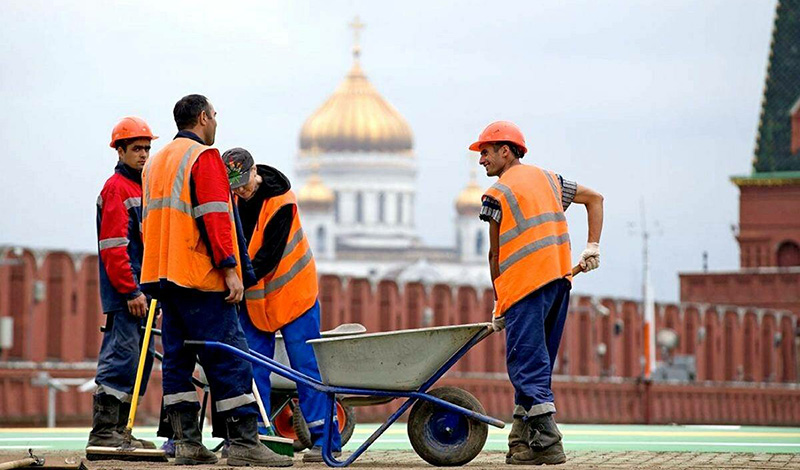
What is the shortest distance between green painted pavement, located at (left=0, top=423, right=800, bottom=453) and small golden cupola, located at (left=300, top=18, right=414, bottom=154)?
15732 centimetres

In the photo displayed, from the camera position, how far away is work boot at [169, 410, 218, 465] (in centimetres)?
889

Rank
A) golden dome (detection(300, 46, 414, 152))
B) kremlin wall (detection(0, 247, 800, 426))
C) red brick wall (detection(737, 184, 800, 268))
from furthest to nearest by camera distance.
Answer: golden dome (detection(300, 46, 414, 152)) → red brick wall (detection(737, 184, 800, 268)) → kremlin wall (detection(0, 247, 800, 426))

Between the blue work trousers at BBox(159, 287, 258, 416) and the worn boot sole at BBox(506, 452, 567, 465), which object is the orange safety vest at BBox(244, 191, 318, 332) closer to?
the blue work trousers at BBox(159, 287, 258, 416)

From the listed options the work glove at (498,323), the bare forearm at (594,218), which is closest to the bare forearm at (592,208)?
the bare forearm at (594,218)

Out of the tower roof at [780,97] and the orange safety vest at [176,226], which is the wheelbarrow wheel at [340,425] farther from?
the tower roof at [780,97]

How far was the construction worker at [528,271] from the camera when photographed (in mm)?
9078

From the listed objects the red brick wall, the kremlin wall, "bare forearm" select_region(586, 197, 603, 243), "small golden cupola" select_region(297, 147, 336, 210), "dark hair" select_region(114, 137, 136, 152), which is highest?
"small golden cupola" select_region(297, 147, 336, 210)

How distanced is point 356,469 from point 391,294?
4664cm

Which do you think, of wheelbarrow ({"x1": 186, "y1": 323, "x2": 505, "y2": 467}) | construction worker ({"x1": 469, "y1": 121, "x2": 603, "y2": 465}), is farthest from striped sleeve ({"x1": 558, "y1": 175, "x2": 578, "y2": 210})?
wheelbarrow ({"x1": 186, "y1": 323, "x2": 505, "y2": 467})

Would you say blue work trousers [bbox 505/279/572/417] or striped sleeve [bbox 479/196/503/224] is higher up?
striped sleeve [bbox 479/196/503/224]

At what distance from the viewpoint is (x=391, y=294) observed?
55312mm

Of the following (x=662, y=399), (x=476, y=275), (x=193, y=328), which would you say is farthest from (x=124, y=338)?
(x=476, y=275)

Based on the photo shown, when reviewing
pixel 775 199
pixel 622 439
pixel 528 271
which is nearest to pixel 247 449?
pixel 528 271

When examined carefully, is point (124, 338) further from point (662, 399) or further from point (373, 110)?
point (373, 110)
